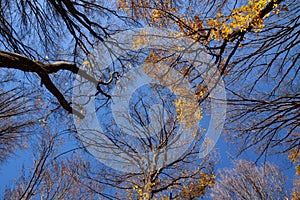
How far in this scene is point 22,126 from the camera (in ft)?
18.6

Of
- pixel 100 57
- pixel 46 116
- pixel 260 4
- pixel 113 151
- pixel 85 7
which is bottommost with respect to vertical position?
pixel 260 4

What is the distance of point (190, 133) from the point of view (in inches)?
228

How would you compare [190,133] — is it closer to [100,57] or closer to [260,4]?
[100,57]

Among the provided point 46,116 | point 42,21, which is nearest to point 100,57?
point 42,21

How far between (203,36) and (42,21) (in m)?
4.57

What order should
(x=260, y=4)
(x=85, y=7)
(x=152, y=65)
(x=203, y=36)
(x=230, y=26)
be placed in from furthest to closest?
1. (x=85, y=7)
2. (x=152, y=65)
3. (x=203, y=36)
4. (x=230, y=26)
5. (x=260, y=4)

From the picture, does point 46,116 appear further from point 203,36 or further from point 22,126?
point 203,36

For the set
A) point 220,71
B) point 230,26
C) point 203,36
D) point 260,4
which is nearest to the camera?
point 260,4

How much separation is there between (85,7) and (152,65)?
2.79 meters

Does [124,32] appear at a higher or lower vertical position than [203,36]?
higher

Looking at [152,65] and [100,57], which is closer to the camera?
[152,65]

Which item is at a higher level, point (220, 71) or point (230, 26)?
point (220, 71)

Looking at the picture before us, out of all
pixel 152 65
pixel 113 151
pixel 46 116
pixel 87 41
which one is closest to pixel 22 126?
pixel 46 116

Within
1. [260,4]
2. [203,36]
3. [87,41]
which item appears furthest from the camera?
[87,41]
